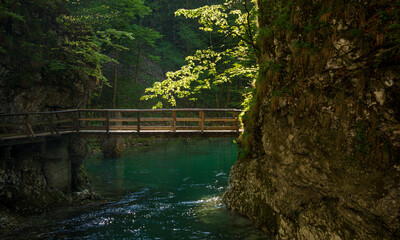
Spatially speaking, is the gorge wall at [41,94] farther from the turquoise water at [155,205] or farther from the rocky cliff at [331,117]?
the rocky cliff at [331,117]

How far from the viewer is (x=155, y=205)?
12148 millimetres

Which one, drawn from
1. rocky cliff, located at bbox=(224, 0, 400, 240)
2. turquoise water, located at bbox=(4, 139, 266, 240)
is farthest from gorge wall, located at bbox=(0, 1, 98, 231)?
rocky cliff, located at bbox=(224, 0, 400, 240)

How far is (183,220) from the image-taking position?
10430 millimetres

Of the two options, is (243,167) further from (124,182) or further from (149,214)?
(124,182)

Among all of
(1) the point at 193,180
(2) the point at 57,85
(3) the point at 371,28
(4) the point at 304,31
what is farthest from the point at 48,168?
(3) the point at 371,28

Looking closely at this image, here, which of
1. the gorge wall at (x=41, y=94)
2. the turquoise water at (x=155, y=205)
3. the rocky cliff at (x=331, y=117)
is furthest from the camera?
the gorge wall at (x=41, y=94)

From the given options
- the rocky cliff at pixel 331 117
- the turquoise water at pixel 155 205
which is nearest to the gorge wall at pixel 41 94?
the turquoise water at pixel 155 205

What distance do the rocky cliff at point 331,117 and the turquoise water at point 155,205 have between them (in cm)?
238

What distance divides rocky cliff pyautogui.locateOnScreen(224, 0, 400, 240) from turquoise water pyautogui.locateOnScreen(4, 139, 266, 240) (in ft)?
7.80

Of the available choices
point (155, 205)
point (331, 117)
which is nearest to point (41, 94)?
→ point (155, 205)

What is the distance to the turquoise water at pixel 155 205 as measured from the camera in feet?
30.6

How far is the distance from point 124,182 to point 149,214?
5.31 meters

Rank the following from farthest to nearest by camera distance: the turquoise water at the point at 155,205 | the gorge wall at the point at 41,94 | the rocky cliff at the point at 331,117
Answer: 1. the gorge wall at the point at 41,94
2. the turquoise water at the point at 155,205
3. the rocky cliff at the point at 331,117

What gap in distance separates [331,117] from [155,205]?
839 centimetres
